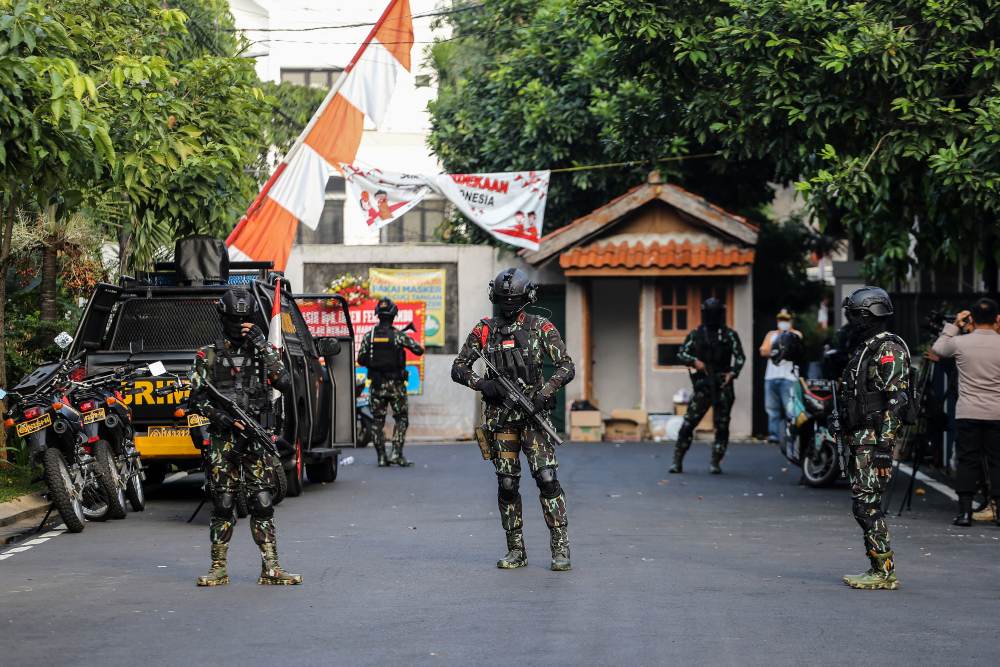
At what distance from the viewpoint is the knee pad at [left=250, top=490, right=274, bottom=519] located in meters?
9.37

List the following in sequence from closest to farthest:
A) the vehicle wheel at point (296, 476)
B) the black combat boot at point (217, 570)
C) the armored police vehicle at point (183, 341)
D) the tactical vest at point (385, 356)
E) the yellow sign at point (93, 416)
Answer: the black combat boot at point (217, 570)
the yellow sign at point (93, 416)
the armored police vehicle at point (183, 341)
the vehicle wheel at point (296, 476)
the tactical vest at point (385, 356)

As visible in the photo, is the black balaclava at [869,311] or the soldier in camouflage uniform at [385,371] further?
the soldier in camouflage uniform at [385,371]

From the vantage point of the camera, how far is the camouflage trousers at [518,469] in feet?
32.8

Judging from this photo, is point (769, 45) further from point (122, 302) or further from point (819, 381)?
point (122, 302)

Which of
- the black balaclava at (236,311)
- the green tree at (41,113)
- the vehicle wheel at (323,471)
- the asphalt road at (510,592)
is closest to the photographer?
the asphalt road at (510,592)

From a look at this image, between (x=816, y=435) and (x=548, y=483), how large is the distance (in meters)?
6.60

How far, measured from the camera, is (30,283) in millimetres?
19422

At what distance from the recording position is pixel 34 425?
12242mm

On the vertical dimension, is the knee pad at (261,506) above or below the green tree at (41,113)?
below

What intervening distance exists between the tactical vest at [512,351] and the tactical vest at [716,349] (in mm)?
7850

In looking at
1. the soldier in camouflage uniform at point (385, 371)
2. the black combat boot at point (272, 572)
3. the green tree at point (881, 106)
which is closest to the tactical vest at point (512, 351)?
the black combat boot at point (272, 572)

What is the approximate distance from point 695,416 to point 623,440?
6533 millimetres

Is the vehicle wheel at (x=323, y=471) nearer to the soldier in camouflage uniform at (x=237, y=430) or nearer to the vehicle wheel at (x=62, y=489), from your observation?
the vehicle wheel at (x=62, y=489)

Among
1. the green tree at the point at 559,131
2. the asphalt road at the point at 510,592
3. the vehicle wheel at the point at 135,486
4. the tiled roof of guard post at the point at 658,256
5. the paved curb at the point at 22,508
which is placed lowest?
the asphalt road at the point at 510,592
